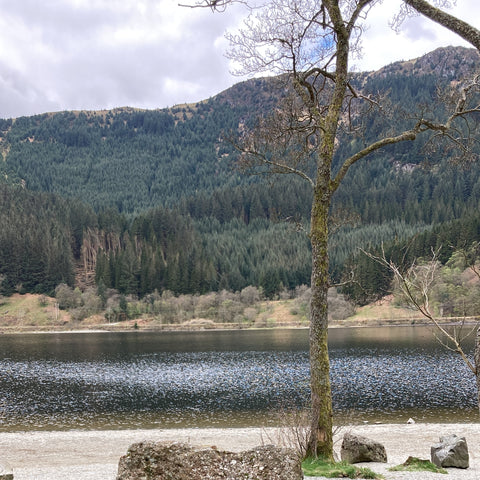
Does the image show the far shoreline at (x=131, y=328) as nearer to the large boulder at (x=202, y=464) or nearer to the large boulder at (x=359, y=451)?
the large boulder at (x=359, y=451)

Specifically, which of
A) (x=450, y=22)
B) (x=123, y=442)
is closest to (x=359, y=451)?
(x=123, y=442)

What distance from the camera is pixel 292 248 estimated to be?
196 m

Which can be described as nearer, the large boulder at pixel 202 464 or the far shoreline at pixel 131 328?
the large boulder at pixel 202 464

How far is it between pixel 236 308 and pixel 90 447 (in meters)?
114

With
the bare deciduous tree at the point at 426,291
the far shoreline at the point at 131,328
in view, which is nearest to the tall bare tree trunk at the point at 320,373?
the bare deciduous tree at the point at 426,291

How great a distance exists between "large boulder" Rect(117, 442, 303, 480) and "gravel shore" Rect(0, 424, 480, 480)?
10274 millimetres

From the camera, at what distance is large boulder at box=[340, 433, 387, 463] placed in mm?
15883

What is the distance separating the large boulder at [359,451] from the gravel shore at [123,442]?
1.85 feet

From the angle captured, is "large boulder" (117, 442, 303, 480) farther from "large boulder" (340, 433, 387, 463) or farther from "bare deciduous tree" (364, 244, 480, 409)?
"large boulder" (340, 433, 387, 463)

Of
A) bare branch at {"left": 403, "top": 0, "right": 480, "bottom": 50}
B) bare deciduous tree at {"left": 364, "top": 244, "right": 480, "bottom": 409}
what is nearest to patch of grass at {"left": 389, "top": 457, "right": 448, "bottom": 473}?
bare deciduous tree at {"left": 364, "top": 244, "right": 480, "bottom": 409}

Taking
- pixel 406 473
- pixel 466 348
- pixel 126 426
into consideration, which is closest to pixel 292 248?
pixel 466 348

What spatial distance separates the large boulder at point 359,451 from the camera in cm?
1588

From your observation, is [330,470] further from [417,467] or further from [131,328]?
[131,328]

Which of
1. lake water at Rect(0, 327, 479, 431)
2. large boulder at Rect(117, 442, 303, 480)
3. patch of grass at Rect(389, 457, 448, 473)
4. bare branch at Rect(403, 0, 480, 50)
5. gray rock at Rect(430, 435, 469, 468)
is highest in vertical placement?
bare branch at Rect(403, 0, 480, 50)
